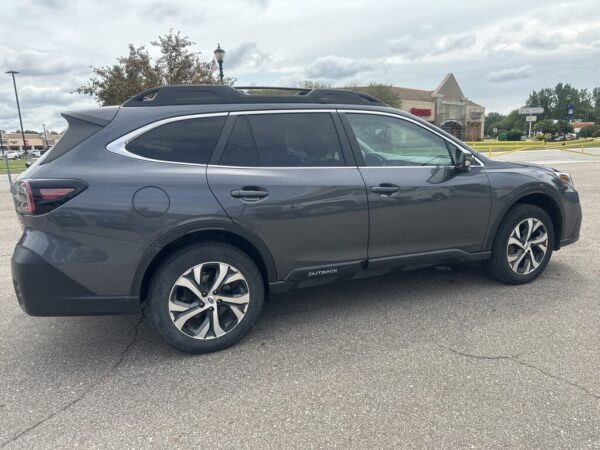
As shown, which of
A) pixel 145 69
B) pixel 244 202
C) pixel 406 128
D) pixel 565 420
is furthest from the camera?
pixel 145 69

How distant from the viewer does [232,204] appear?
299 centimetres

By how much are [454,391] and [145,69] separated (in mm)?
18254

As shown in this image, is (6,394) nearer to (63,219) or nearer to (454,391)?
(63,219)

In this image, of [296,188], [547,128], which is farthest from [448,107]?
[296,188]

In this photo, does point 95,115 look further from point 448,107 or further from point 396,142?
point 448,107

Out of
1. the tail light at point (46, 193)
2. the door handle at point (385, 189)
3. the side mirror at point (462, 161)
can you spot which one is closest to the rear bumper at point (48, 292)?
the tail light at point (46, 193)

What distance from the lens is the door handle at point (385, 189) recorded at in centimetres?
342

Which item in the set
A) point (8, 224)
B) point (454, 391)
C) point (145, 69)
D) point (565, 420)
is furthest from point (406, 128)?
point (145, 69)

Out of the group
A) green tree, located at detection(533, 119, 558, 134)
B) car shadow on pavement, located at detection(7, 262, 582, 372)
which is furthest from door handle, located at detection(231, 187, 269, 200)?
green tree, located at detection(533, 119, 558, 134)

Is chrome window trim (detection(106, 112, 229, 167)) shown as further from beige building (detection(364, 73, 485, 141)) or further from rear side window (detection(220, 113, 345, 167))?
beige building (detection(364, 73, 485, 141))

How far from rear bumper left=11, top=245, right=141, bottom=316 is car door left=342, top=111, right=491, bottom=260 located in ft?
6.79

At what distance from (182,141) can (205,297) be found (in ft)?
3.64

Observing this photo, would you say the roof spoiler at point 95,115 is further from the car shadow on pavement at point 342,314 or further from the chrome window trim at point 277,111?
the car shadow on pavement at point 342,314

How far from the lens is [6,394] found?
267cm
